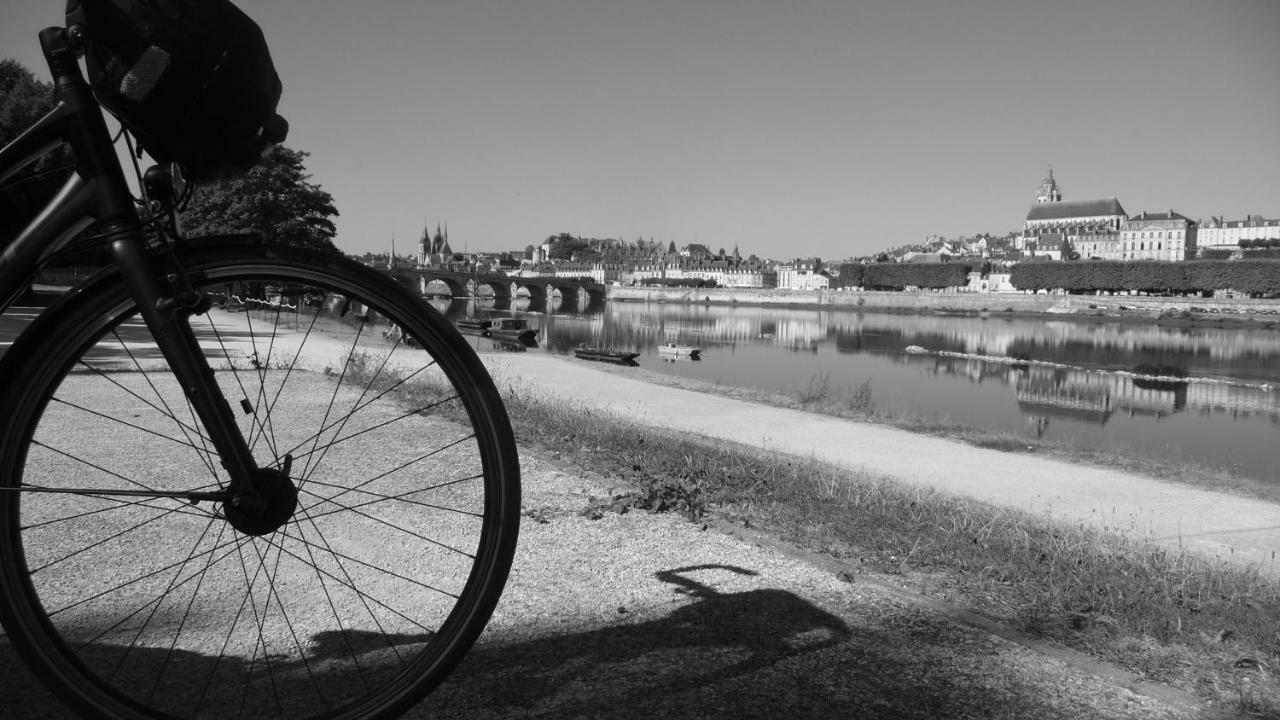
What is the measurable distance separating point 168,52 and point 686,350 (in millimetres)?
39465

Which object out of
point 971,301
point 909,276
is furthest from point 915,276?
point 971,301

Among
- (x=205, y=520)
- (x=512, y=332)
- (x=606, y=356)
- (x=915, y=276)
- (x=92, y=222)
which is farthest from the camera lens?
(x=915, y=276)

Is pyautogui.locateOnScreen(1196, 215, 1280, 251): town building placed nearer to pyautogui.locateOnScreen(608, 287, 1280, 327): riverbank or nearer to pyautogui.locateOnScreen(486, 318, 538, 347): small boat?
pyautogui.locateOnScreen(608, 287, 1280, 327): riverbank

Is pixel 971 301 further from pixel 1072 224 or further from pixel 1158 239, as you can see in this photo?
pixel 1072 224

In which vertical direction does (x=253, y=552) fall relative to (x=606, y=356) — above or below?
above

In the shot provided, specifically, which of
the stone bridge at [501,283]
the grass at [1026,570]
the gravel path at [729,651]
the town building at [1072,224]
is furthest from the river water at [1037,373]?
the town building at [1072,224]

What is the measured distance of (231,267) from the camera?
165 cm

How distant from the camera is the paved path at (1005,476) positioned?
850 cm

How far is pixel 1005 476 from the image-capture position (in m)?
11.5

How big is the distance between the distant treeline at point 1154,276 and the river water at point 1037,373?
31687 mm

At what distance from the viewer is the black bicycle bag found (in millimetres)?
1551

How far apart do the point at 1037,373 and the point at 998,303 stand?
68.4 meters

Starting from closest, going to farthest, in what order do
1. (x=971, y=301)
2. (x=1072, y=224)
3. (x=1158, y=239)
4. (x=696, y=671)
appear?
(x=696, y=671) → (x=971, y=301) → (x=1158, y=239) → (x=1072, y=224)

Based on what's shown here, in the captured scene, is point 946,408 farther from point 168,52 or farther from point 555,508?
point 168,52
